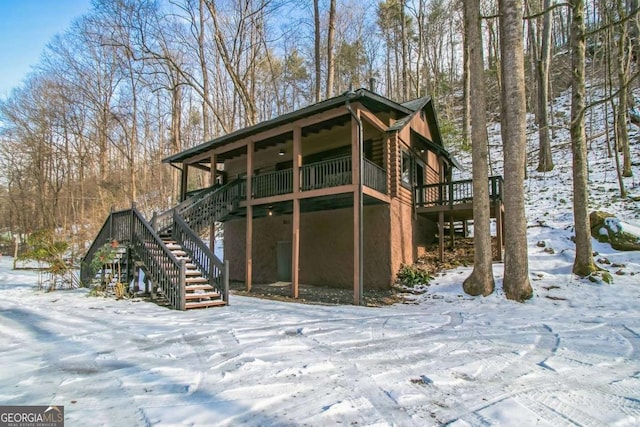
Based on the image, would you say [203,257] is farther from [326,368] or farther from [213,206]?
[326,368]

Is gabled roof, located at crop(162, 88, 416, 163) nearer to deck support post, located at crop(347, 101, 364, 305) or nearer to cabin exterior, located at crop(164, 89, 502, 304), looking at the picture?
cabin exterior, located at crop(164, 89, 502, 304)

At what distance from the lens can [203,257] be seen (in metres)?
9.02

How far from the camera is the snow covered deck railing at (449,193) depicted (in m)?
12.1

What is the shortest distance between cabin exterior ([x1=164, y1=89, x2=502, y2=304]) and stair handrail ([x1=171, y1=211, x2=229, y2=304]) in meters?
1.57

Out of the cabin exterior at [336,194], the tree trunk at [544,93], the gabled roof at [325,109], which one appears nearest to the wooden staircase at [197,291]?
the cabin exterior at [336,194]

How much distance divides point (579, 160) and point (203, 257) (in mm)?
10164

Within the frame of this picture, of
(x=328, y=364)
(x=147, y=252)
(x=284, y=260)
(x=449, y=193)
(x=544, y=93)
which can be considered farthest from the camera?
(x=544, y=93)

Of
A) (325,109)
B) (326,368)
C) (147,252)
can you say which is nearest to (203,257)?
(147,252)

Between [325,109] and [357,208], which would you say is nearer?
[357,208]

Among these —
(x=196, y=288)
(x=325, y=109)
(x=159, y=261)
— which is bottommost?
(x=196, y=288)

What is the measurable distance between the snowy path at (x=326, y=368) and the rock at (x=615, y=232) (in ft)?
15.5

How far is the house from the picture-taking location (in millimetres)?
9133

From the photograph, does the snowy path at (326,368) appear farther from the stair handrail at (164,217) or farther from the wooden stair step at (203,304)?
the stair handrail at (164,217)

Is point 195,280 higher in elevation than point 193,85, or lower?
lower
